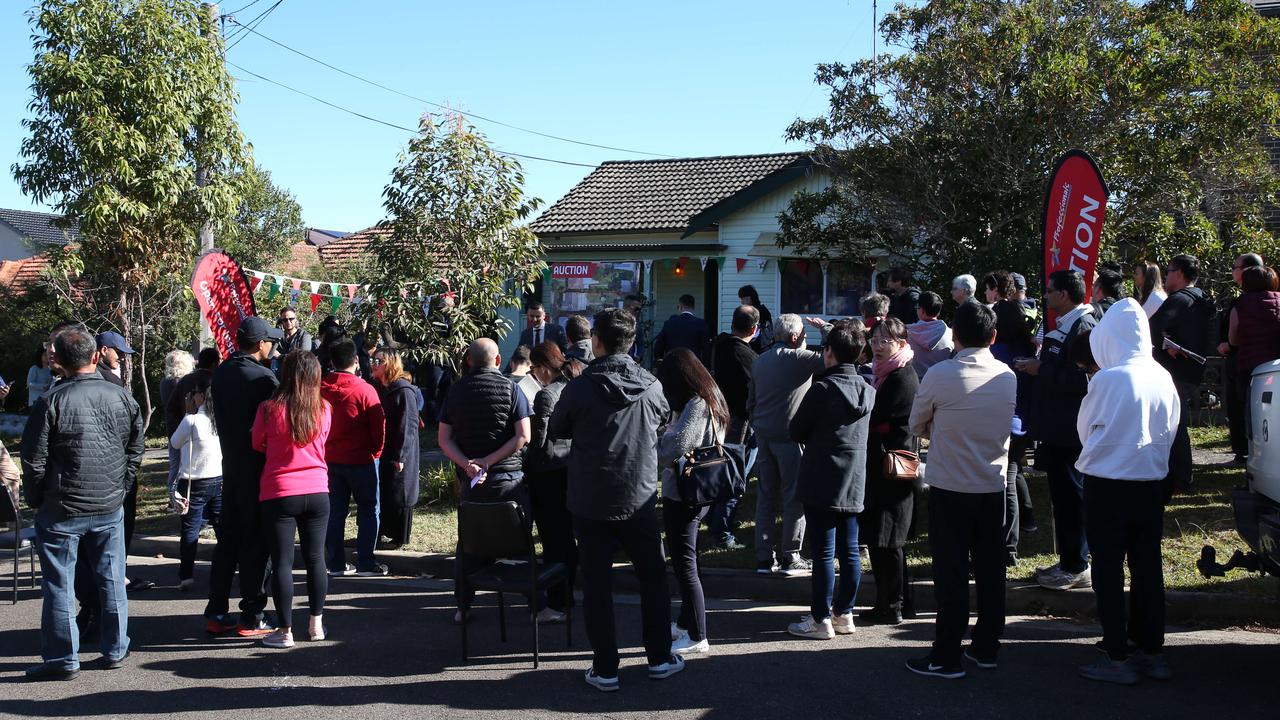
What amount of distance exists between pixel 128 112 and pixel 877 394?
9.37m

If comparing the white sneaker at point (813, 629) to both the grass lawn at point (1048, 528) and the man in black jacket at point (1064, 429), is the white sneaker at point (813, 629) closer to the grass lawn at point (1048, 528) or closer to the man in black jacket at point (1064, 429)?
the grass lawn at point (1048, 528)

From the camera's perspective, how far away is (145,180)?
37.2 feet

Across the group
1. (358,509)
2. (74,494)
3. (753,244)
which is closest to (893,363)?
(358,509)

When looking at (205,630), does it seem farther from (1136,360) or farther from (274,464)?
(1136,360)

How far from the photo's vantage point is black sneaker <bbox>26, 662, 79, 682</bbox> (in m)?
5.51

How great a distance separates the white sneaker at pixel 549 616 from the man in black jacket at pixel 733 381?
1657 mm

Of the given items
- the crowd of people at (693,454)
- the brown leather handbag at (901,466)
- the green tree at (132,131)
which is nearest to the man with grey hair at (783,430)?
the crowd of people at (693,454)

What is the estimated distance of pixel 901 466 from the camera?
6.08 metres

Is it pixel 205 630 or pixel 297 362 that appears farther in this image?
pixel 205 630

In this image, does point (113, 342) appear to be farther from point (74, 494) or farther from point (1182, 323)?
point (1182, 323)

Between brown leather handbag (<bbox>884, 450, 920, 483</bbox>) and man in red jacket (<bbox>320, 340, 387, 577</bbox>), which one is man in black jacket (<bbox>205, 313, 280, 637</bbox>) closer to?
man in red jacket (<bbox>320, 340, 387, 577</bbox>)

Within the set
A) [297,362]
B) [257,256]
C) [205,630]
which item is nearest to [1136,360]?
[297,362]

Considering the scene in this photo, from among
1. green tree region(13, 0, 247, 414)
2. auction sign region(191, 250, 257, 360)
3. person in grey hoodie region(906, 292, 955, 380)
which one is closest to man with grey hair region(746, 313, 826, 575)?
person in grey hoodie region(906, 292, 955, 380)

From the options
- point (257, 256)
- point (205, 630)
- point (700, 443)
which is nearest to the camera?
point (700, 443)
